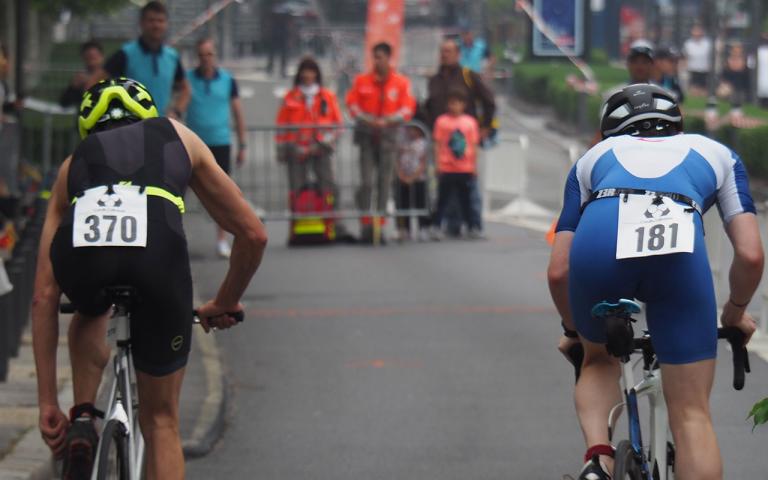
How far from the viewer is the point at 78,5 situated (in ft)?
96.1

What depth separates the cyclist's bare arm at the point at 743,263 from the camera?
5703mm

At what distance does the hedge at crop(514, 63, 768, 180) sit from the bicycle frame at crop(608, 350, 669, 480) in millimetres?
16927

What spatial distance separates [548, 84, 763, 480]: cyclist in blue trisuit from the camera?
5543 mm

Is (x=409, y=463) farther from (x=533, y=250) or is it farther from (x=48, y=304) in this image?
(x=533, y=250)

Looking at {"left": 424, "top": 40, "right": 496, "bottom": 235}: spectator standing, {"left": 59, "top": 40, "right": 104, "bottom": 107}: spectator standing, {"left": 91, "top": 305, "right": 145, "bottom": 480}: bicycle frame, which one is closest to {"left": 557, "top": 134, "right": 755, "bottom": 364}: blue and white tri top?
{"left": 91, "top": 305, "right": 145, "bottom": 480}: bicycle frame

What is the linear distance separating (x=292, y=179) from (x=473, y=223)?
5.96 feet

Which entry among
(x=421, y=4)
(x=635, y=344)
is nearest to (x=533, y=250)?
(x=635, y=344)

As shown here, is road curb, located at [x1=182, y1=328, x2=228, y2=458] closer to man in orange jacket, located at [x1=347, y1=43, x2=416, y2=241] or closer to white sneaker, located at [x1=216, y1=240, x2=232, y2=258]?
white sneaker, located at [x1=216, y1=240, x2=232, y2=258]

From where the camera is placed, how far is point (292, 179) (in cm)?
1669

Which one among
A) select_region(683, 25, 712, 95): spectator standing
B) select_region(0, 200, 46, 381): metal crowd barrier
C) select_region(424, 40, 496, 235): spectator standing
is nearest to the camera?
select_region(0, 200, 46, 381): metal crowd barrier

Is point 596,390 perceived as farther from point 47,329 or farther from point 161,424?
point 47,329

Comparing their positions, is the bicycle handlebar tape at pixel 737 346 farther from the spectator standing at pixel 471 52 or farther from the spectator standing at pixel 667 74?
the spectator standing at pixel 471 52

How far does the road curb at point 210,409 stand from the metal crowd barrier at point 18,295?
107cm

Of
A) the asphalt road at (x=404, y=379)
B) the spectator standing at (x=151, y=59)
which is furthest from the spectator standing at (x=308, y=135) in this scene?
the spectator standing at (x=151, y=59)
